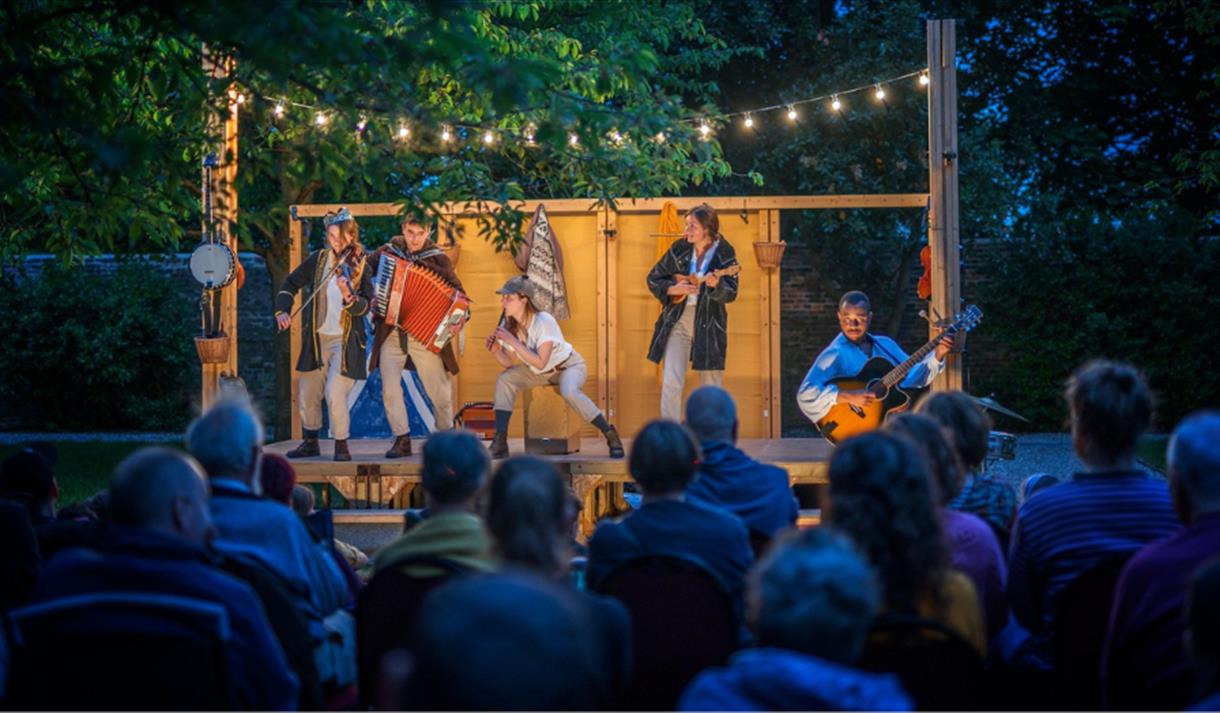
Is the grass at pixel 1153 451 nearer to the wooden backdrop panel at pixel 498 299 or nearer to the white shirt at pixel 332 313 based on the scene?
the wooden backdrop panel at pixel 498 299

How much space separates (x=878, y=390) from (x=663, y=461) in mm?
5817

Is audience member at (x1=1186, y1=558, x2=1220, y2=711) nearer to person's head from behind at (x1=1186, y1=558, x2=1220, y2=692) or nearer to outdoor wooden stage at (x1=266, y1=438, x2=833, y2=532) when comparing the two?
person's head from behind at (x1=1186, y1=558, x2=1220, y2=692)

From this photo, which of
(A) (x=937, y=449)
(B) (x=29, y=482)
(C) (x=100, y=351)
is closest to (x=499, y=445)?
(B) (x=29, y=482)

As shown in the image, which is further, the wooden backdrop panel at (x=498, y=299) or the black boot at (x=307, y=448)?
the wooden backdrop panel at (x=498, y=299)

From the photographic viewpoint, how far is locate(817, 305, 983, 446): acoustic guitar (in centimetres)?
954

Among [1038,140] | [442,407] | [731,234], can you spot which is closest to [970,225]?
[1038,140]

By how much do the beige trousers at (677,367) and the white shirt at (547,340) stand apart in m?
1.21

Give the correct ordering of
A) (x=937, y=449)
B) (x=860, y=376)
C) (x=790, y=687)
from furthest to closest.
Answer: (x=860, y=376) → (x=937, y=449) → (x=790, y=687)

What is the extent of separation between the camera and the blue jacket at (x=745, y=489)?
15.5ft

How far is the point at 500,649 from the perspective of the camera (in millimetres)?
1788

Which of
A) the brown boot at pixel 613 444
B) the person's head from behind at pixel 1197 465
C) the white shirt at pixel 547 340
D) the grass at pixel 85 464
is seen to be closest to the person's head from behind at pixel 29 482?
the person's head from behind at pixel 1197 465

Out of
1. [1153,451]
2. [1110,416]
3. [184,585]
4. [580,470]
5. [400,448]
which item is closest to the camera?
[184,585]

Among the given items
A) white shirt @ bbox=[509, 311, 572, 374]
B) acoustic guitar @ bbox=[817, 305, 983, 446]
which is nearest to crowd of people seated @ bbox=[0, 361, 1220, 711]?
acoustic guitar @ bbox=[817, 305, 983, 446]

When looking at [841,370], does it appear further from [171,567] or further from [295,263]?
[171,567]
